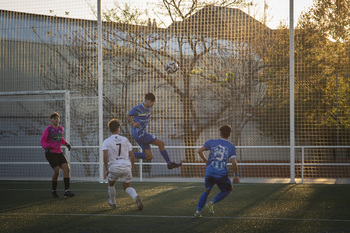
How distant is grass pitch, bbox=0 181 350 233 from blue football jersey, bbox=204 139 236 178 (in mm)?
699

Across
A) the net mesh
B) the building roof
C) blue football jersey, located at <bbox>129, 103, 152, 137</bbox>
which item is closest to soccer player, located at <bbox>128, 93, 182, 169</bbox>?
blue football jersey, located at <bbox>129, 103, 152, 137</bbox>

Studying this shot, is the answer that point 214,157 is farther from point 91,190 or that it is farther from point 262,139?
point 262,139

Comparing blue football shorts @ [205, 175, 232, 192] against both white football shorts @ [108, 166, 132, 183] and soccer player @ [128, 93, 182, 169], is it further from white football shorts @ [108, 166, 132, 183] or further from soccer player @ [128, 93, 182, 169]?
soccer player @ [128, 93, 182, 169]

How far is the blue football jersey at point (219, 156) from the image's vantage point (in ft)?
21.3

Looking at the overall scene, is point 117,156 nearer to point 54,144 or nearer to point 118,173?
point 118,173

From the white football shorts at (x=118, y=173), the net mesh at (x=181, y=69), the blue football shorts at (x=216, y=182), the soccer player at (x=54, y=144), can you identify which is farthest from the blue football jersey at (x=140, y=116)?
the net mesh at (x=181, y=69)

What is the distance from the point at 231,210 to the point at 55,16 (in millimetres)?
10583

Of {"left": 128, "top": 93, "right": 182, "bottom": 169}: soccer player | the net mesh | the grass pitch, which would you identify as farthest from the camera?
the net mesh

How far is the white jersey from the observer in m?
7.21

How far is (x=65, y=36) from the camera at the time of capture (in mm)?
17172

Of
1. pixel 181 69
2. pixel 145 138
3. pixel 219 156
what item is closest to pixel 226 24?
pixel 181 69

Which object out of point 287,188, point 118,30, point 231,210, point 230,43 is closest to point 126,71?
point 118,30

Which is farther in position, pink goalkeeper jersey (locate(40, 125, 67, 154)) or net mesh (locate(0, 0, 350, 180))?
net mesh (locate(0, 0, 350, 180))

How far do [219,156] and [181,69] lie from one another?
35.7 ft
